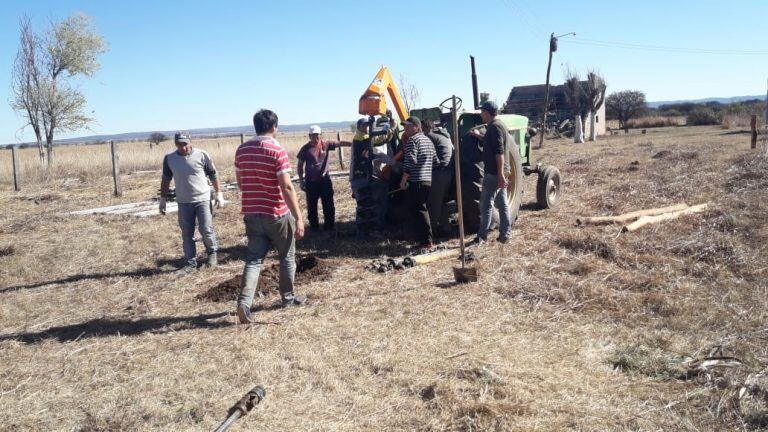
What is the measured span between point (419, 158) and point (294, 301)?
8.08 feet

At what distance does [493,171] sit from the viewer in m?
7.25

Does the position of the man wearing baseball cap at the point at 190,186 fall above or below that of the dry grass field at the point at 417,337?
above

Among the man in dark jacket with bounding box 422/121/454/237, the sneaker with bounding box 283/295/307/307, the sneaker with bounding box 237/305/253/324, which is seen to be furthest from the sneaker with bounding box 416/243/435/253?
the sneaker with bounding box 237/305/253/324

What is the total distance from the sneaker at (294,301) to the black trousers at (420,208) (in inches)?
85.7

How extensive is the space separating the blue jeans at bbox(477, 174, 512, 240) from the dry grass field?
0.69 feet

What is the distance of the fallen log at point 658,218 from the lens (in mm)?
7673

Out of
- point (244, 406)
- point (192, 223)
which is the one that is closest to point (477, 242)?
point (192, 223)

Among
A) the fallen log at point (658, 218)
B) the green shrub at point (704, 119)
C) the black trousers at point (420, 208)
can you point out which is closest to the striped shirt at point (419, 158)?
the black trousers at point (420, 208)

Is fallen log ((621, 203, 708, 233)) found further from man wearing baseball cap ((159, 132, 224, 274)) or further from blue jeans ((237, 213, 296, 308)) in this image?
man wearing baseball cap ((159, 132, 224, 274))

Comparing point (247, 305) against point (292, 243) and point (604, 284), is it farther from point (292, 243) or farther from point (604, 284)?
point (604, 284)

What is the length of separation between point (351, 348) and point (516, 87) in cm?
3673

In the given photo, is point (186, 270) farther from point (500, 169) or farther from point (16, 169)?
point (16, 169)

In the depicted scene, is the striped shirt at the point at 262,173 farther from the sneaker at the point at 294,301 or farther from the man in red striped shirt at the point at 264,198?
the sneaker at the point at 294,301

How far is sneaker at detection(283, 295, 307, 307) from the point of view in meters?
5.72
